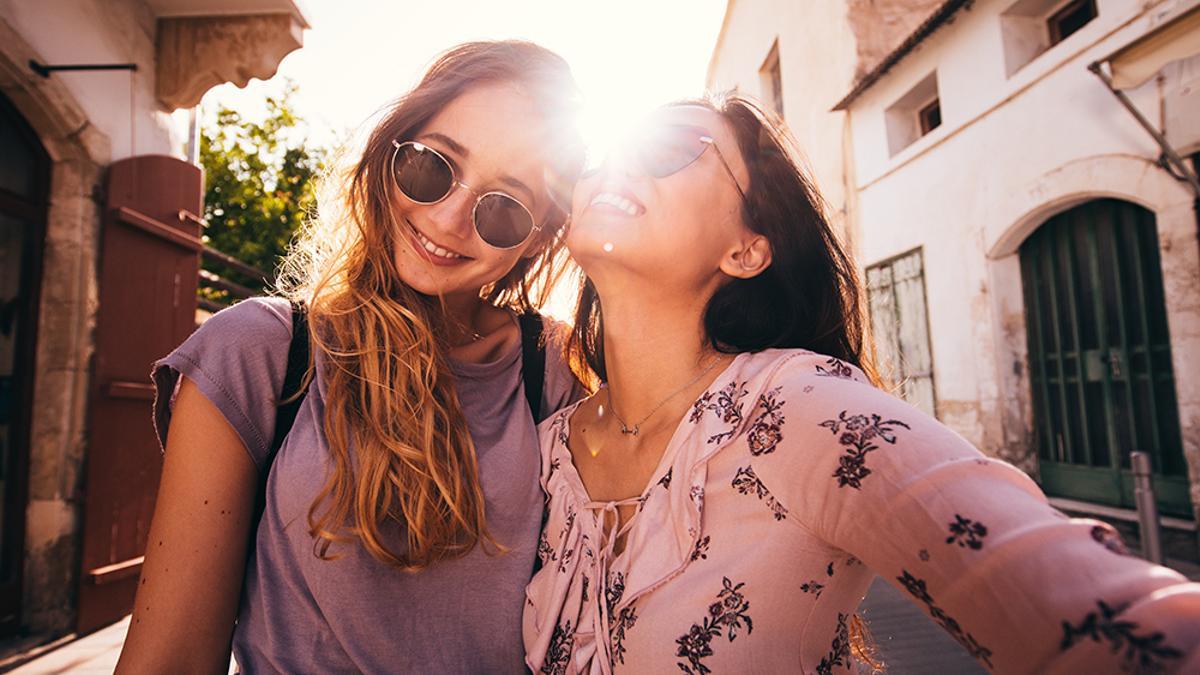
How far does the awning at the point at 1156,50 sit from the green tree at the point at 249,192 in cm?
1215

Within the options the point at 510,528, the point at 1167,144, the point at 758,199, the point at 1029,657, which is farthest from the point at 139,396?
the point at 1167,144

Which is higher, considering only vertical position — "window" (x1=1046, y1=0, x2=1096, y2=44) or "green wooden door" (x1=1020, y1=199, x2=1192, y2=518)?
"window" (x1=1046, y1=0, x2=1096, y2=44)

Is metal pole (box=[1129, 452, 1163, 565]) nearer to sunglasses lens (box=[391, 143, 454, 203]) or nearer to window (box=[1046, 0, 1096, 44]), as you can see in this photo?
sunglasses lens (box=[391, 143, 454, 203])

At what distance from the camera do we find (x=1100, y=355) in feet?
23.8

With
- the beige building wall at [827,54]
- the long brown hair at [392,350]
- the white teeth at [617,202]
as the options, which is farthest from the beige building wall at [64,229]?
the beige building wall at [827,54]

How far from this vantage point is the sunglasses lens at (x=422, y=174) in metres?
1.91

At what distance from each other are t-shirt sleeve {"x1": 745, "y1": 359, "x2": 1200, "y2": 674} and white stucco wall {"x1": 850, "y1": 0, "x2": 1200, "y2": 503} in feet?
22.4

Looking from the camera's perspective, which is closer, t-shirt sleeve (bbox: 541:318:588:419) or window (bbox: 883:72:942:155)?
t-shirt sleeve (bbox: 541:318:588:419)

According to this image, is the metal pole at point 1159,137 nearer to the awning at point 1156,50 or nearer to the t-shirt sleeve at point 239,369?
the awning at point 1156,50

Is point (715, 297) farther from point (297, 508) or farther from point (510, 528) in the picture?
point (297, 508)

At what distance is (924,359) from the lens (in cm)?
1014

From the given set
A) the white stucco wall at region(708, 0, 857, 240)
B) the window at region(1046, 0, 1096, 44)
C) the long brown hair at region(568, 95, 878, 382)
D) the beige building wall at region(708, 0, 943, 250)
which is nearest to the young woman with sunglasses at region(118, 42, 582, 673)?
the long brown hair at region(568, 95, 878, 382)

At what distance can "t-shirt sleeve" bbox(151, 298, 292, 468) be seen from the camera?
1452mm

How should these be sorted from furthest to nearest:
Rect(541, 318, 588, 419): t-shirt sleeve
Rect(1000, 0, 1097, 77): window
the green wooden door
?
Rect(1000, 0, 1097, 77): window < the green wooden door < Rect(541, 318, 588, 419): t-shirt sleeve
